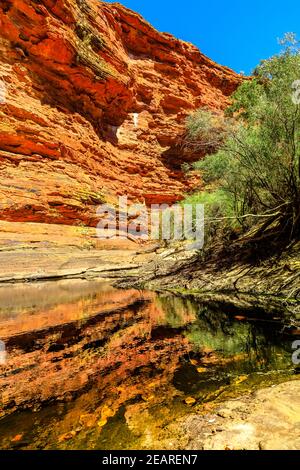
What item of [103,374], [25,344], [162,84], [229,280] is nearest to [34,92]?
[162,84]

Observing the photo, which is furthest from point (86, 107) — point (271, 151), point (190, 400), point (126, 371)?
point (190, 400)

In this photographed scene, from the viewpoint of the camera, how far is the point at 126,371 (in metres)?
3.96

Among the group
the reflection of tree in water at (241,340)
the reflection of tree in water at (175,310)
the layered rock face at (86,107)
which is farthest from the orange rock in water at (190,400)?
the layered rock face at (86,107)

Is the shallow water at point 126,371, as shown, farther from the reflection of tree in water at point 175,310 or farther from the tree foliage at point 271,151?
the tree foliage at point 271,151

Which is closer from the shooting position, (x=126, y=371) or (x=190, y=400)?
(x=190, y=400)

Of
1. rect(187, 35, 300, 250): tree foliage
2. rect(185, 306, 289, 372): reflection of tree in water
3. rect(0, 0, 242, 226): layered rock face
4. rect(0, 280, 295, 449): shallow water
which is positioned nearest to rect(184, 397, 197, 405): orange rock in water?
rect(0, 280, 295, 449): shallow water

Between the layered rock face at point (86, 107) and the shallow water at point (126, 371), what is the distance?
17.7 metres

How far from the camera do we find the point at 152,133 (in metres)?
41.2

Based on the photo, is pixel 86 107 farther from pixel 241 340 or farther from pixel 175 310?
pixel 241 340

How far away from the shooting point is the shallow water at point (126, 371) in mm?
2586

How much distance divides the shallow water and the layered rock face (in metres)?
17.7

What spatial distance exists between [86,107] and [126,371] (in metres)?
33.5

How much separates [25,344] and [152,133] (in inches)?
1530
